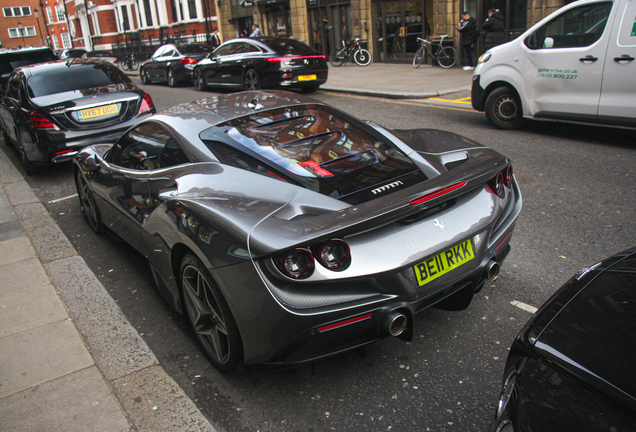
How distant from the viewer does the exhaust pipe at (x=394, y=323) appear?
2.35m

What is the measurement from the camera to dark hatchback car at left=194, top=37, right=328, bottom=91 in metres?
12.8

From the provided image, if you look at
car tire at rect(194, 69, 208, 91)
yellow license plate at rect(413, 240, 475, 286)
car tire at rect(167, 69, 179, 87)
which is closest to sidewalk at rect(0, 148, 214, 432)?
yellow license plate at rect(413, 240, 475, 286)

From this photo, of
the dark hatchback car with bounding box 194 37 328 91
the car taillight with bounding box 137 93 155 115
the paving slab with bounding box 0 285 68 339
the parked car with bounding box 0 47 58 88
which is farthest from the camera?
the parked car with bounding box 0 47 58 88

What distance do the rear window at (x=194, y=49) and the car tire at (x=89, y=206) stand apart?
14.0 metres

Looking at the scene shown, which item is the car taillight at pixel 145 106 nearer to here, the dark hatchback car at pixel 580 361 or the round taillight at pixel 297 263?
the round taillight at pixel 297 263

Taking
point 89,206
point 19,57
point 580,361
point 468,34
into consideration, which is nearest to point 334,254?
point 580,361

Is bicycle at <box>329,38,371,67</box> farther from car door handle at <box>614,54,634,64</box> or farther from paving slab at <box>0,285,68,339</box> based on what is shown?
paving slab at <box>0,285,68,339</box>

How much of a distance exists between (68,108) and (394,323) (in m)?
6.42

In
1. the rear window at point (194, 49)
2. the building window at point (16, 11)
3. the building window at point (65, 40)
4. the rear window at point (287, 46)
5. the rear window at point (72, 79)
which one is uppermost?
the building window at point (16, 11)

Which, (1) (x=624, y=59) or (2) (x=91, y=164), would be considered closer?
(2) (x=91, y=164)

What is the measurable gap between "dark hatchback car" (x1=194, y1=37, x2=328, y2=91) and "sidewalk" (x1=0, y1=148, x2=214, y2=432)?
9067 millimetres

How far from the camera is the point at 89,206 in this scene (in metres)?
5.14

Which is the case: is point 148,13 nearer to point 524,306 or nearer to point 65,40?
point 65,40

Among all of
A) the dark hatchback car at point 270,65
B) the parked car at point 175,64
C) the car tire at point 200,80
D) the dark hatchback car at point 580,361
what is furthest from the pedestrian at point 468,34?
the dark hatchback car at point 580,361
